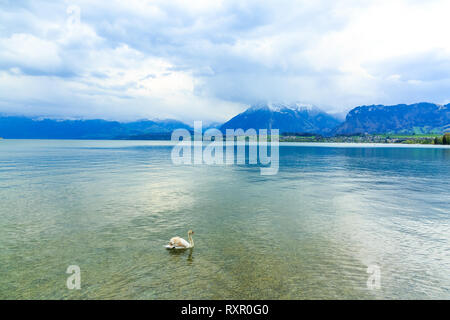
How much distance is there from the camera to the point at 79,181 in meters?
57.0

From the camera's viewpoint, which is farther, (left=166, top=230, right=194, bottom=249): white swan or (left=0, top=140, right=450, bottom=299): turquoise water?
(left=166, top=230, right=194, bottom=249): white swan

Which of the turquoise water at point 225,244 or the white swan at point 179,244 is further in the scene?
the white swan at point 179,244

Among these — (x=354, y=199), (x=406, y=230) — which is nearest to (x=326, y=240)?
(x=406, y=230)

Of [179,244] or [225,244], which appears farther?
[225,244]

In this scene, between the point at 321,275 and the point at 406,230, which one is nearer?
the point at 321,275

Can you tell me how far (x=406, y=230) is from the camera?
28125 millimetres

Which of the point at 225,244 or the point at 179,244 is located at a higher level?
the point at 179,244
